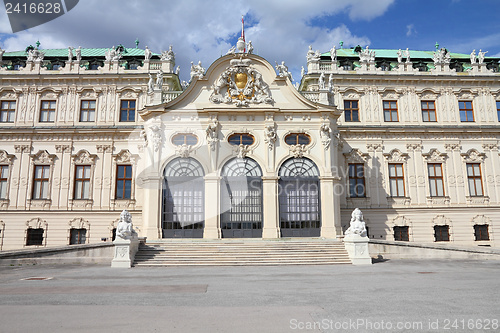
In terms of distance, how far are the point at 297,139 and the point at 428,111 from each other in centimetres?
1381

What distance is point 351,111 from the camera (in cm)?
3366

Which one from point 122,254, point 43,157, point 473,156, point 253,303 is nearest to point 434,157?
point 473,156

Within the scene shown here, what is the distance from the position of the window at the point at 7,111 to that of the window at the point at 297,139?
2357 centimetres

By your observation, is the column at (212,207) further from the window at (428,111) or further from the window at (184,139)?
the window at (428,111)

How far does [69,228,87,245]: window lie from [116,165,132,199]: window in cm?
384

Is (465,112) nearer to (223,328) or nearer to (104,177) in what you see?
(104,177)

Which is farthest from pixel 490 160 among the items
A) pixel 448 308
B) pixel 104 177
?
pixel 104 177

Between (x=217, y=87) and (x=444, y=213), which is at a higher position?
(x=217, y=87)

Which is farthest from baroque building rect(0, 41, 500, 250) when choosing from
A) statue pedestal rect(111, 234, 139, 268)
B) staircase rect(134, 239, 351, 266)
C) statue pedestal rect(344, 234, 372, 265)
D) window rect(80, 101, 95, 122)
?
statue pedestal rect(111, 234, 139, 268)

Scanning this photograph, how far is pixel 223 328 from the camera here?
23.6ft

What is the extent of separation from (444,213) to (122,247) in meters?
25.5

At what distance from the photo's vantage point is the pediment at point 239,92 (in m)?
28.3

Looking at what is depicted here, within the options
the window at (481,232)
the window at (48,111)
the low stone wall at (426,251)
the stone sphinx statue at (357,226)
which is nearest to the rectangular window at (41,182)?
the window at (48,111)

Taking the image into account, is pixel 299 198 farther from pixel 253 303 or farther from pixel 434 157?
pixel 253 303
